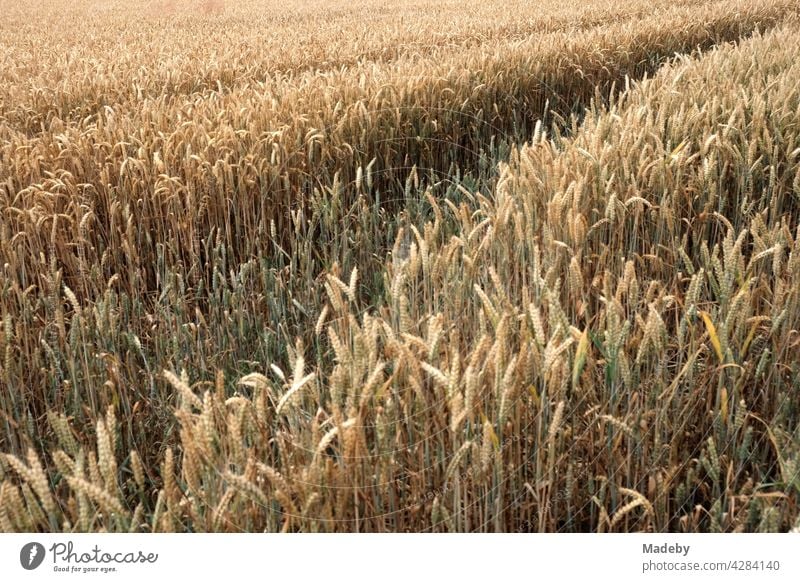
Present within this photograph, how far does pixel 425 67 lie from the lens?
13.8 ft

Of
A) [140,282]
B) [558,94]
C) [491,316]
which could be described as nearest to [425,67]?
[558,94]

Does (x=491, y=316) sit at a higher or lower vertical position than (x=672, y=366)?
higher

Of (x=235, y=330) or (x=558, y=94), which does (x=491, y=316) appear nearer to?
(x=235, y=330)

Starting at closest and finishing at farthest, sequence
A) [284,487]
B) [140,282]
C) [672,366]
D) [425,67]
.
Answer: [284,487]
[672,366]
[140,282]
[425,67]

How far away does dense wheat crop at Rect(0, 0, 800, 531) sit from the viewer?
3.41 ft

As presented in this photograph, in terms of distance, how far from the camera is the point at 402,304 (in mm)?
1103
